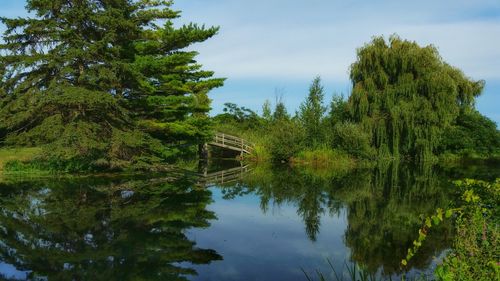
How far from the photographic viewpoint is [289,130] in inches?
1202

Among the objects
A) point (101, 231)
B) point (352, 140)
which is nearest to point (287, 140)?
point (352, 140)

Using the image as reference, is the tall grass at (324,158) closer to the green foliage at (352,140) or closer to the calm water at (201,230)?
the green foliage at (352,140)

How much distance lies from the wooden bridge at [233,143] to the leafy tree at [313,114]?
455cm

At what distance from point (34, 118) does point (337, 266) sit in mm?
15647

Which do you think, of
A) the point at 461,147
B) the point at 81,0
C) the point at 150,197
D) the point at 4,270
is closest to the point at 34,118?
the point at 81,0

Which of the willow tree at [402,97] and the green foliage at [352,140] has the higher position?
the willow tree at [402,97]

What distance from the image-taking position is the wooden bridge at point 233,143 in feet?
112

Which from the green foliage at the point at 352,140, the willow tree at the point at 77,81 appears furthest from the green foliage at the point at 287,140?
the willow tree at the point at 77,81

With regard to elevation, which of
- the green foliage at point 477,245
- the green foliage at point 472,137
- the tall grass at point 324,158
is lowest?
the green foliage at point 477,245

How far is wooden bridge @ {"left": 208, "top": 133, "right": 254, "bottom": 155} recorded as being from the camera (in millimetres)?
34062

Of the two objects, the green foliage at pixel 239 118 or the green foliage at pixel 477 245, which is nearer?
the green foliage at pixel 477 245

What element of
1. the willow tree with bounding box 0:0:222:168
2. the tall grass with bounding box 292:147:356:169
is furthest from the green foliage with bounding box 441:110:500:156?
the willow tree with bounding box 0:0:222:168

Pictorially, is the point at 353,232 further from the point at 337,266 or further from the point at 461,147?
the point at 461,147

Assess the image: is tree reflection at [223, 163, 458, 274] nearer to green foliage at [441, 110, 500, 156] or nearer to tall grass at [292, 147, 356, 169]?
tall grass at [292, 147, 356, 169]
